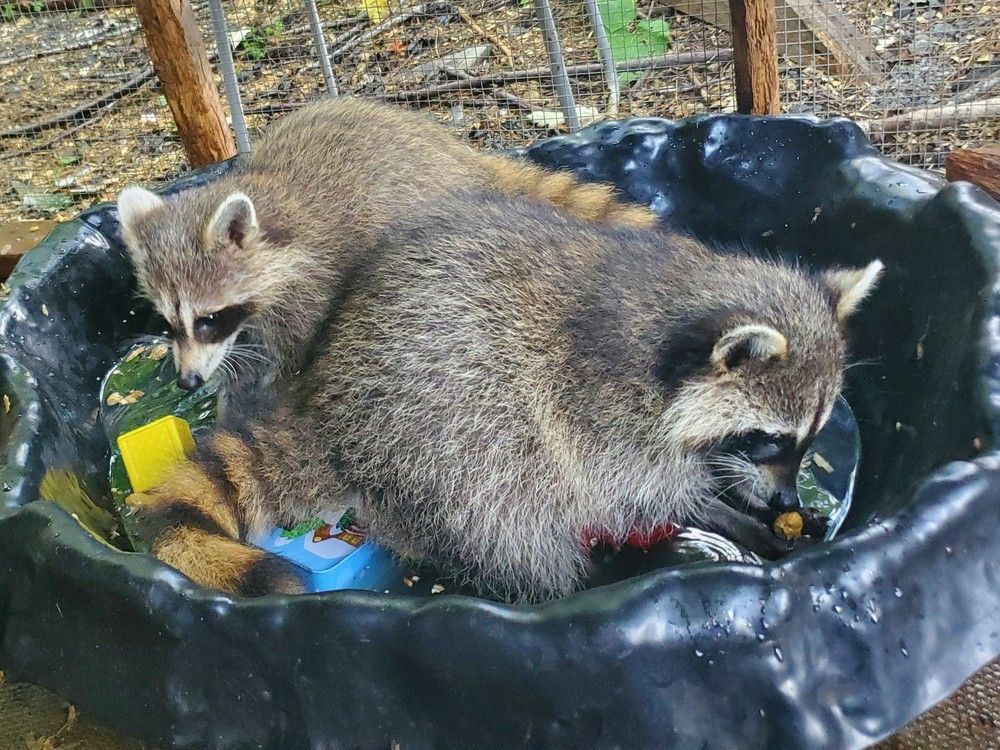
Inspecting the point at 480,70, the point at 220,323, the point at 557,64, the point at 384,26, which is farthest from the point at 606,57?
the point at 220,323

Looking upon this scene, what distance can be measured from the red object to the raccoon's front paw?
870mm

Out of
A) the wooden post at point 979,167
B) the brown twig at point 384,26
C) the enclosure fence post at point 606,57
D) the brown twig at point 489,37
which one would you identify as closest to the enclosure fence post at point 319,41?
the brown twig at point 384,26

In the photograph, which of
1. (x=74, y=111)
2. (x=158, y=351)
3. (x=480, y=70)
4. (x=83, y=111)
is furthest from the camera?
(x=83, y=111)

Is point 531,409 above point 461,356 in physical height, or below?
below

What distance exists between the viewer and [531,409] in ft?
8.31

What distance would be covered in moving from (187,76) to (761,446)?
290 centimetres

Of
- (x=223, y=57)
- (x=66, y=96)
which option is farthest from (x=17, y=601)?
(x=66, y=96)

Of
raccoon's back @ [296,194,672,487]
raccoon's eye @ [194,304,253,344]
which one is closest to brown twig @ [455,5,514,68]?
raccoon's eye @ [194,304,253,344]

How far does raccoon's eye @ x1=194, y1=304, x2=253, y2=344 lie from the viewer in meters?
3.32

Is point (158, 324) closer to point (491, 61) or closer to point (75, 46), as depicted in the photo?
point (491, 61)

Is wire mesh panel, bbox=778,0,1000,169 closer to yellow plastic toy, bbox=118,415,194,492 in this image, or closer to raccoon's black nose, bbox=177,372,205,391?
raccoon's black nose, bbox=177,372,205,391

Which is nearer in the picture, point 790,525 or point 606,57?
point 790,525

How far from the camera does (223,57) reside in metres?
4.89

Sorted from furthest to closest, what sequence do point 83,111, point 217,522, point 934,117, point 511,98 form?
point 83,111 < point 511,98 < point 934,117 < point 217,522
